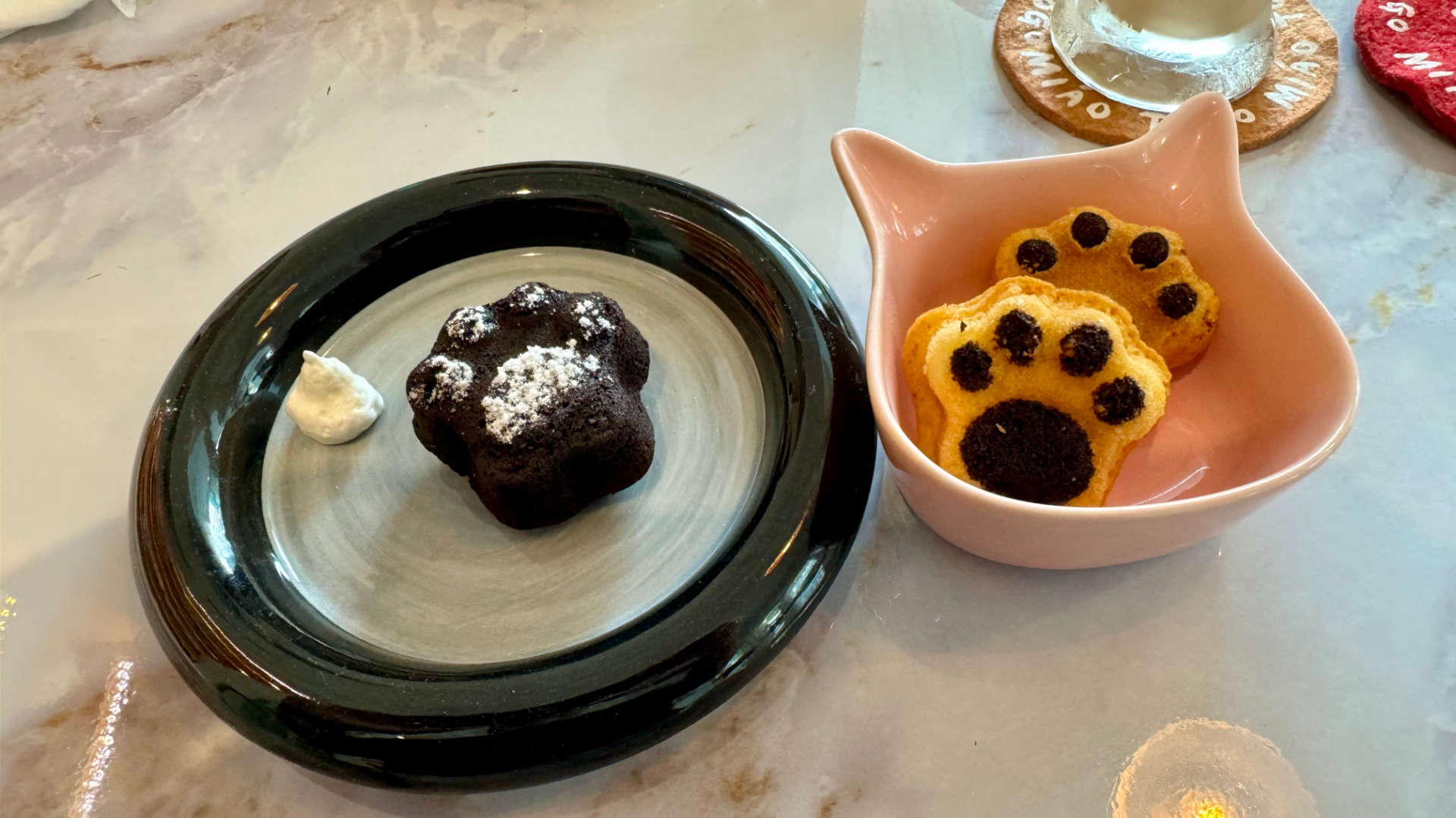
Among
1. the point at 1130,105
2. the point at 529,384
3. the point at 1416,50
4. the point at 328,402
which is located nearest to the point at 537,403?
the point at 529,384

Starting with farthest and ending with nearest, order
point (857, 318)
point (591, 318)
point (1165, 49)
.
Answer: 1. point (1165, 49)
2. point (857, 318)
3. point (591, 318)

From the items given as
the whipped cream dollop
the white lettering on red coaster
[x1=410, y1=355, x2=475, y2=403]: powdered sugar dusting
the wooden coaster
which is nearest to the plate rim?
the whipped cream dollop

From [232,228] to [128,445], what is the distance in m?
0.31

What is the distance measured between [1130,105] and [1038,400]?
58 cm

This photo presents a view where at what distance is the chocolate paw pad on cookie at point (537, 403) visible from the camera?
2.35 feet

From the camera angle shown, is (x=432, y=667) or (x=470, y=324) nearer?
(x=432, y=667)

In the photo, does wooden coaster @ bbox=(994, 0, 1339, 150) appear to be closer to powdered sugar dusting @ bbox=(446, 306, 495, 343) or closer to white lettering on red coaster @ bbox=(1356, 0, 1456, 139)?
white lettering on red coaster @ bbox=(1356, 0, 1456, 139)

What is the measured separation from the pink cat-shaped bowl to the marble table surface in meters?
0.08

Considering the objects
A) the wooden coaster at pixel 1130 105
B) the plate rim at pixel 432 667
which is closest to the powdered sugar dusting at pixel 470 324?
the plate rim at pixel 432 667

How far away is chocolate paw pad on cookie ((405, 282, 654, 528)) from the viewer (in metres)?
0.72

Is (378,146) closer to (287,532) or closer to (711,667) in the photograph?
(287,532)

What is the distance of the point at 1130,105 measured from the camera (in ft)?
3.61

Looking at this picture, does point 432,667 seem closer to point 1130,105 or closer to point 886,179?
point 886,179

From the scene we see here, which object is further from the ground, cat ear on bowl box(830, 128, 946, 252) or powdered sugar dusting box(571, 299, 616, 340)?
cat ear on bowl box(830, 128, 946, 252)
